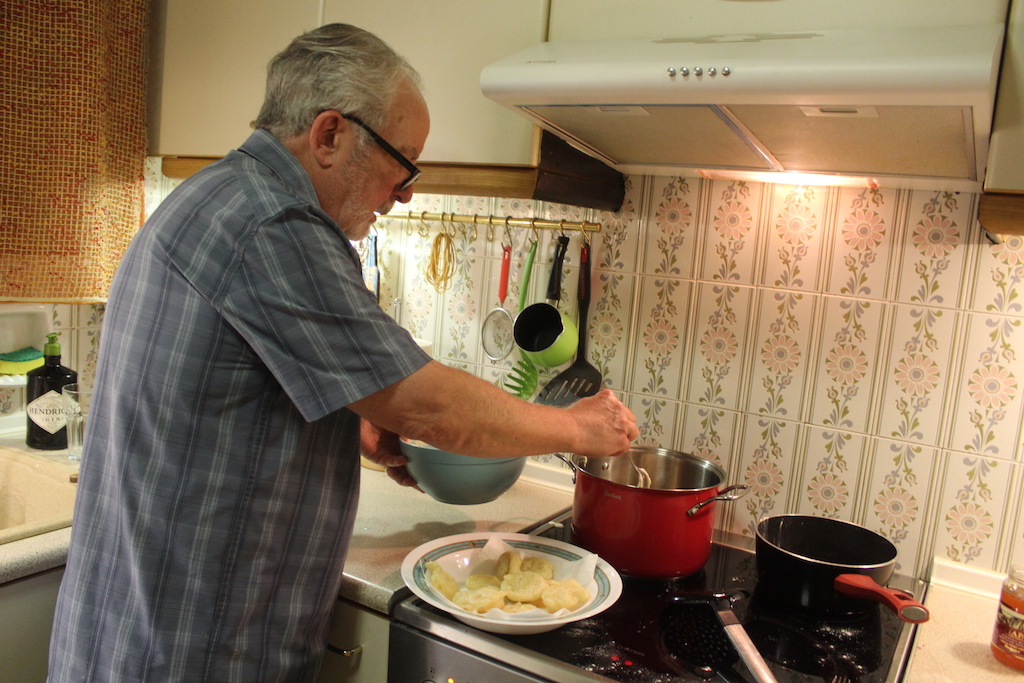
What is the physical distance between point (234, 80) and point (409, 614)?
3.87 feet

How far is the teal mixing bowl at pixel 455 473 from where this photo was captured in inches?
52.0

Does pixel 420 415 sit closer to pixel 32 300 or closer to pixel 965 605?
pixel 965 605

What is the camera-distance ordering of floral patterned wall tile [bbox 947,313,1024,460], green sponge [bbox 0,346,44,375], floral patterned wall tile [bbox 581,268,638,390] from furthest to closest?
1. green sponge [bbox 0,346,44,375]
2. floral patterned wall tile [bbox 581,268,638,390]
3. floral patterned wall tile [bbox 947,313,1024,460]

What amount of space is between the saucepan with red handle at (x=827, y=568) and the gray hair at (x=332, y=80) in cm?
89

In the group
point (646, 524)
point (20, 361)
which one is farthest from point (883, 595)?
point (20, 361)

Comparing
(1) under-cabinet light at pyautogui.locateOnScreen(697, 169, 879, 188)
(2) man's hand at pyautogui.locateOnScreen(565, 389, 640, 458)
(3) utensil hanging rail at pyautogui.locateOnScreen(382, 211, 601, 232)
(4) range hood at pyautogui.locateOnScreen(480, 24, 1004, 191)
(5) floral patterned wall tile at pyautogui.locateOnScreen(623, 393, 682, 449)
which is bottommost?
(5) floral patterned wall tile at pyautogui.locateOnScreen(623, 393, 682, 449)

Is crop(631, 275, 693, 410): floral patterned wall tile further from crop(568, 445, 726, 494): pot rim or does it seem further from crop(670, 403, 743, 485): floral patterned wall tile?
crop(568, 445, 726, 494): pot rim

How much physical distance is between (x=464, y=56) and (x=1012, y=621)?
124 centimetres

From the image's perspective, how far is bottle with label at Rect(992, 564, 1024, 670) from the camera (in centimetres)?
108


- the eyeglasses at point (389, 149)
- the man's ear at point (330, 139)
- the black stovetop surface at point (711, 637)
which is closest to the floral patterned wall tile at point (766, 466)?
the black stovetop surface at point (711, 637)

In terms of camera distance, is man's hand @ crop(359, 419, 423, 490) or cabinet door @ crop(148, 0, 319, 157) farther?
cabinet door @ crop(148, 0, 319, 157)

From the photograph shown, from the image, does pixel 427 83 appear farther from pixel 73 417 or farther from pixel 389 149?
pixel 73 417

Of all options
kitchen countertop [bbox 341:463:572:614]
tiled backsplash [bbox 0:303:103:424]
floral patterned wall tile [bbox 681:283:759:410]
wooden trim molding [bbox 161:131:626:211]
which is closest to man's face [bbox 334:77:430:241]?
wooden trim molding [bbox 161:131:626:211]

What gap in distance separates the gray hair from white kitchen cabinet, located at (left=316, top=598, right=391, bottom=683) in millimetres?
702
